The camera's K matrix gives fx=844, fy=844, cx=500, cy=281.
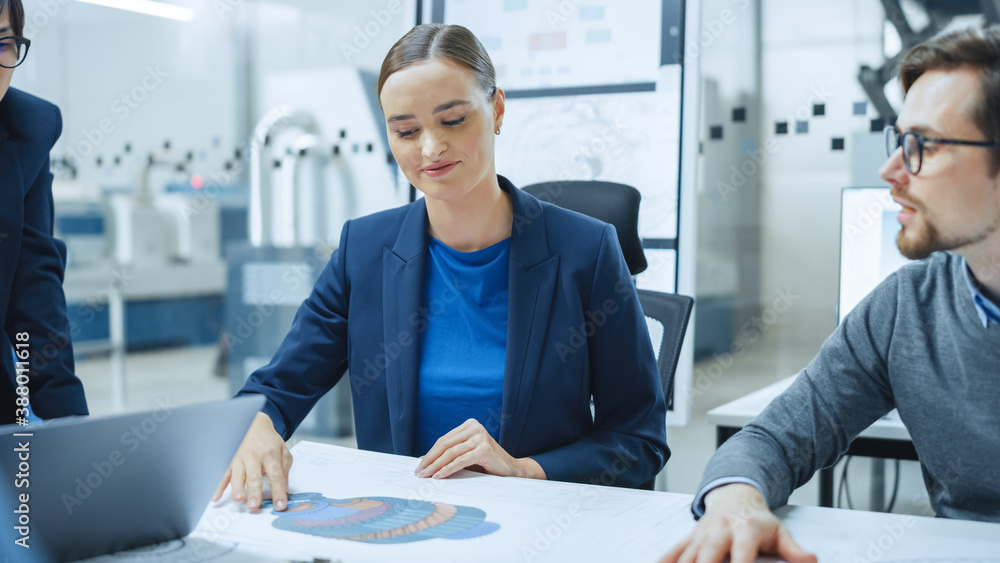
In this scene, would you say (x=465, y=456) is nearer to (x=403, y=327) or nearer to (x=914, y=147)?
(x=403, y=327)

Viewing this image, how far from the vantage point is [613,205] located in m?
1.79

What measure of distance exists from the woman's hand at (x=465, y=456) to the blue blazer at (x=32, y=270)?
0.68 m

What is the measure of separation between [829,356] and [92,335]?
17.7ft

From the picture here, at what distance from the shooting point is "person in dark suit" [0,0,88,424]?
54.4 inches

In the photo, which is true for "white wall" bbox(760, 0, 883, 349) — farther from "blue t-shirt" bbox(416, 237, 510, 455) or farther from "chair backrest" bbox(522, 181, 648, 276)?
"blue t-shirt" bbox(416, 237, 510, 455)

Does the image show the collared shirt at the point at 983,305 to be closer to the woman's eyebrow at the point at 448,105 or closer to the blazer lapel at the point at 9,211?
the woman's eyebrow at the point at 448,105

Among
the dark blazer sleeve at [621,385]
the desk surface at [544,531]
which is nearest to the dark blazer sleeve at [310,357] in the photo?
the desk surface at [544,531]

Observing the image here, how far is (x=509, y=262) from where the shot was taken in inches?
58.6

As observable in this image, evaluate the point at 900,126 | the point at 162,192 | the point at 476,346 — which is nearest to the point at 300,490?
the point at 476,346

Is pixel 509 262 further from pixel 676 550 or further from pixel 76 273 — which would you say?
pixel 76 273

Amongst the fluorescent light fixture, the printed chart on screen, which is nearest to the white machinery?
the printed chart on screen

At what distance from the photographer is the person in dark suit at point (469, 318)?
1411mm

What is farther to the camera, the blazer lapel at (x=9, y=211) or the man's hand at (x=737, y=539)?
the blazer lapel at (x=9, y=211)

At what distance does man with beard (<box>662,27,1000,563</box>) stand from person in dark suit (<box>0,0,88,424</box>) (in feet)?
3.58
